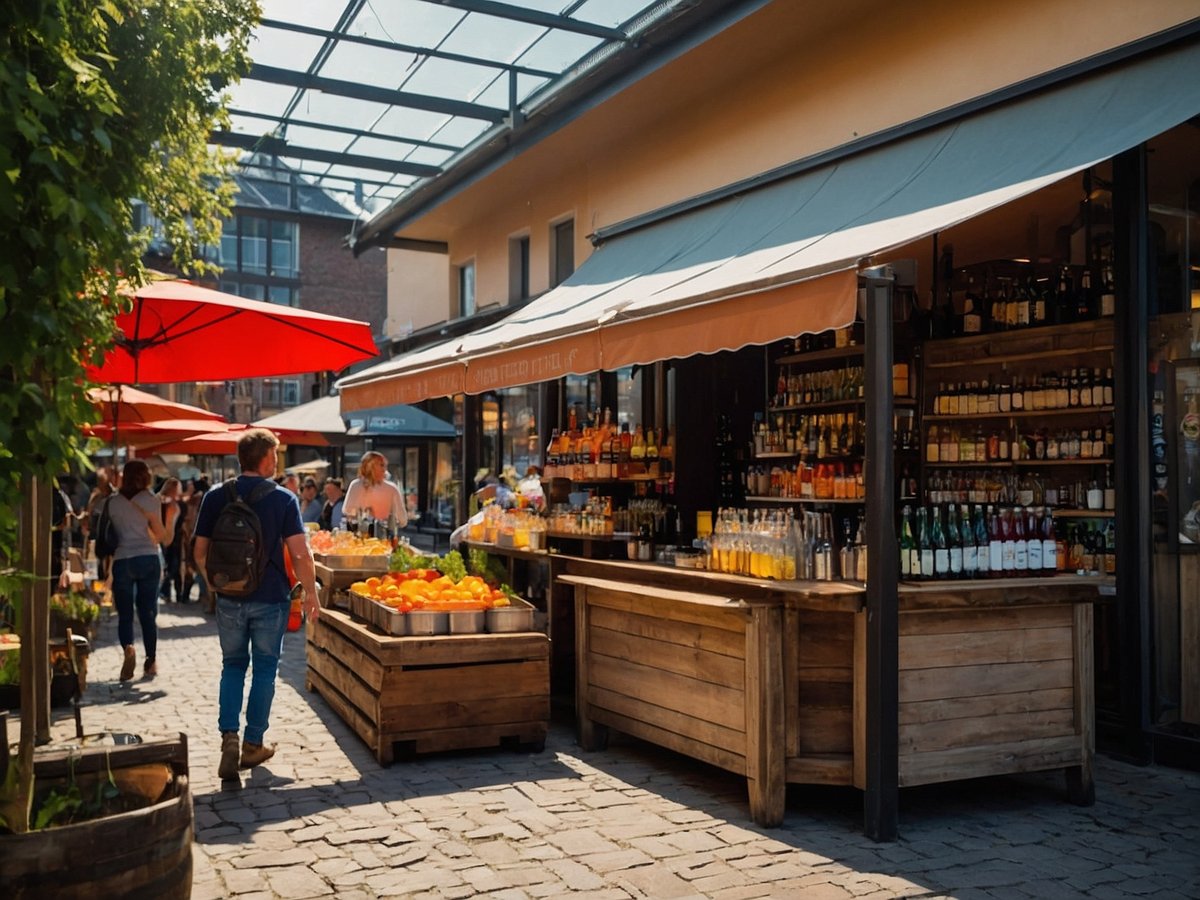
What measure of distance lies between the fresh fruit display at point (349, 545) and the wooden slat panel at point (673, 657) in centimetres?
277

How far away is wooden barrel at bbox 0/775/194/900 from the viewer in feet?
10.7

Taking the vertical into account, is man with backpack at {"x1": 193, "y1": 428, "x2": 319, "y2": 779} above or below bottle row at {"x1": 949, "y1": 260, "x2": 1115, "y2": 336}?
below

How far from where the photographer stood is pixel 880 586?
501 centimetres

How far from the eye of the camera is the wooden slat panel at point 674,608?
545cm

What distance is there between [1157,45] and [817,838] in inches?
190

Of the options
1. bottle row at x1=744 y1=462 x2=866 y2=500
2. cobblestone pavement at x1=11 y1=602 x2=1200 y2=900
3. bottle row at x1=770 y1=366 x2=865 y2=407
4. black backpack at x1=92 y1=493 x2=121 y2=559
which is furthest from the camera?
bottle row at x1=770 y1=366 x2=865 y2=407

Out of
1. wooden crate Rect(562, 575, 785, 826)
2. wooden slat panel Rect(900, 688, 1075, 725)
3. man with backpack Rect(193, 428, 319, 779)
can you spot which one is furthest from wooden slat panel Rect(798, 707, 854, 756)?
man with backpack Rect(193, 428, 319, 779)

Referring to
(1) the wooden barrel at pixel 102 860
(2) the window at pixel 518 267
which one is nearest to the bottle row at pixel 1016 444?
(1) the wooden barrel at pixel 102 860

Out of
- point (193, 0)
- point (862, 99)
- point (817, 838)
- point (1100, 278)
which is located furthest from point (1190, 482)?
point (193, 0)

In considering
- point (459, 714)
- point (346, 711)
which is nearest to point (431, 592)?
point (459, 714)

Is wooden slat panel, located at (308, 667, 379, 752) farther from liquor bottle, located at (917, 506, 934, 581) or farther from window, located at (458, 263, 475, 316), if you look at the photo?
window, located at (458, 263, 475, 316)

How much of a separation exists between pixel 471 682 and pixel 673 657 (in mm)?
1338

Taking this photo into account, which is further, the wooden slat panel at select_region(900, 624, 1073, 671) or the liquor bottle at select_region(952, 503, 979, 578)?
the liquor bottle at select_region(952, 503, 979, 578)

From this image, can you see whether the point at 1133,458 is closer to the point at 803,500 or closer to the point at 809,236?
the point at 809,236
